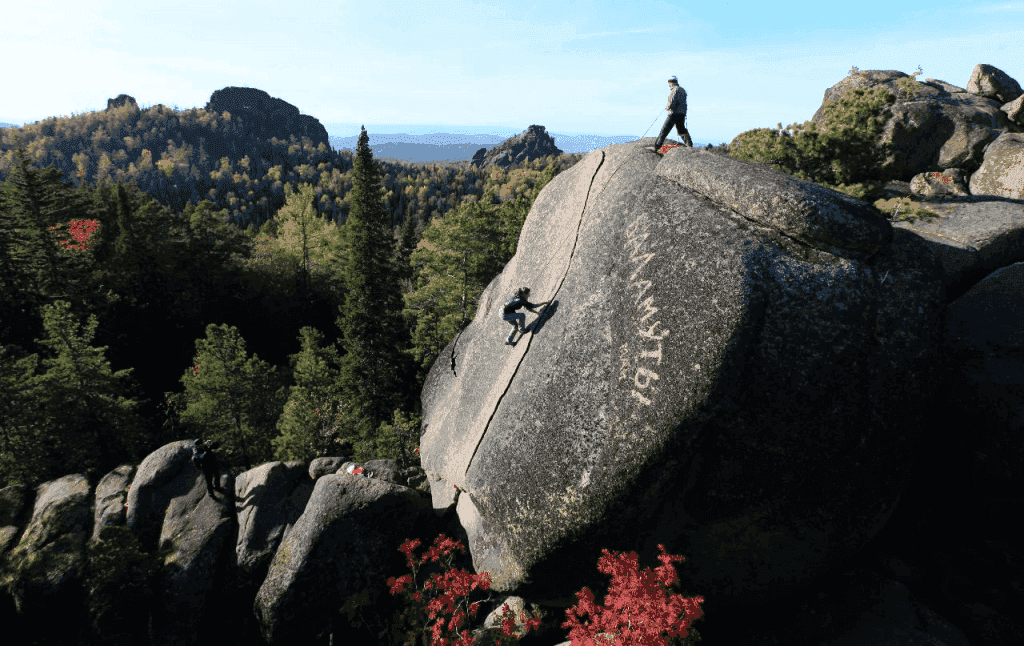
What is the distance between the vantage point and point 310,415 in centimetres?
1992

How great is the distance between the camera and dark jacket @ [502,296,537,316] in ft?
37.0

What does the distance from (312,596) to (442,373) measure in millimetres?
8210

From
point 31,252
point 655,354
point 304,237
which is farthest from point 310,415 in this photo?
point 304,237

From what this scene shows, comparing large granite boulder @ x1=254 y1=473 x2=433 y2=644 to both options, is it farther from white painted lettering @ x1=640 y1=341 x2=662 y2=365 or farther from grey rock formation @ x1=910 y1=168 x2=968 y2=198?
grey rock formation @ x1=910 y1=168 x2=968 y2=198

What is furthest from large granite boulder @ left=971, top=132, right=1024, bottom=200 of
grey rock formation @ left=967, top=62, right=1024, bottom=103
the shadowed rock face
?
the shadowed rock face

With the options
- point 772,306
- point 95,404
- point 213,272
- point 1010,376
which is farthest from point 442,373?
point 213,272

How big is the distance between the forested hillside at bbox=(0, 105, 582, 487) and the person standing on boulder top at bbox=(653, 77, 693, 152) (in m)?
12.4

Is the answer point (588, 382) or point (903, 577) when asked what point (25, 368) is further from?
point (903, 577)

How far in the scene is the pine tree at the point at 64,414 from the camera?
18.7m

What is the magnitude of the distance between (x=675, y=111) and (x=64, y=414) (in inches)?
1057

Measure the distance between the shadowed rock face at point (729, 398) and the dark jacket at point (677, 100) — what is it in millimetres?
3484

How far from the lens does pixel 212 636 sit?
10.8m

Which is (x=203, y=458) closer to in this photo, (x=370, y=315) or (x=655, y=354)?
(x=655, y=354)

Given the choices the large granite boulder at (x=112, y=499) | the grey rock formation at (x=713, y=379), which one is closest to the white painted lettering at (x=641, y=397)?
the grey rock formation at (x=713, y=379)
